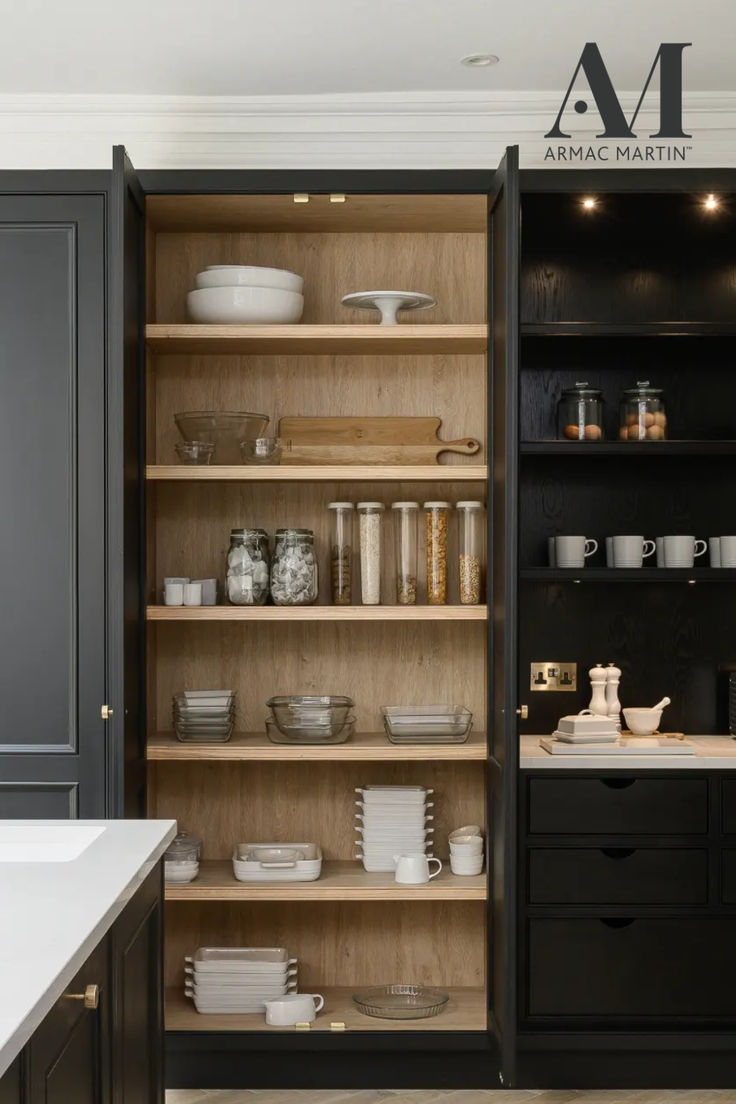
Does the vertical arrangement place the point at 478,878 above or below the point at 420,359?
below

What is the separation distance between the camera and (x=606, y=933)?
122 inches

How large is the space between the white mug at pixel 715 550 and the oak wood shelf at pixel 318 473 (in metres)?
0.72

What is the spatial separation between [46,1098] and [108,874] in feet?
1.40

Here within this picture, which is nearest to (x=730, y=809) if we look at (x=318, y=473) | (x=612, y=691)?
(x=612, y=691)

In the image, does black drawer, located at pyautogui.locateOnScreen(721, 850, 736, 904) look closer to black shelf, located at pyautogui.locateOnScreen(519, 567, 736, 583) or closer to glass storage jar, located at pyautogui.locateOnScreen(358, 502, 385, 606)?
black shelf, located at pyautogui.locateOnScreen(519, 567, 736, 583)

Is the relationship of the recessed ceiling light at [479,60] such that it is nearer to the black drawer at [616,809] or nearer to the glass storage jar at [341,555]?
the glass storage jar at [341,555]

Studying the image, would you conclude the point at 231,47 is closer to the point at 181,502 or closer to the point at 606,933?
the point at 181,502

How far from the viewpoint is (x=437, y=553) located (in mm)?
3307

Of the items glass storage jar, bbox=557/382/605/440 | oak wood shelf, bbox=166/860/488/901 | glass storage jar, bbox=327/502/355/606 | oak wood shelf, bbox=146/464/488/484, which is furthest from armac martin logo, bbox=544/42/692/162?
oak wood shelf, bbox=166/860/488/901

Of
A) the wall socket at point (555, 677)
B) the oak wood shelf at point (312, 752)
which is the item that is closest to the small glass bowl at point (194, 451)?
the oak wood shelf at point (312, 752)

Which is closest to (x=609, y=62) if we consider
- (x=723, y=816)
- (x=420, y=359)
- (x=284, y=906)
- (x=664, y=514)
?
(x=420, y=359)

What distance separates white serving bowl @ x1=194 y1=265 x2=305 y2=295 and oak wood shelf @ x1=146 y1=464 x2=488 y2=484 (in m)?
0.54

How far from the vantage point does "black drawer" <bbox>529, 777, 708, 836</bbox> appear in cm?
310

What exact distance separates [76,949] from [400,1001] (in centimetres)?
211
